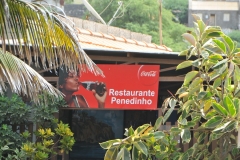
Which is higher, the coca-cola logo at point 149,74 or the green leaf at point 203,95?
the coca-cola logo at point 149,74

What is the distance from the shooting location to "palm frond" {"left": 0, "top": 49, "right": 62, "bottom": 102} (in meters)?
6.12

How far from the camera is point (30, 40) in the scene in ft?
21.3

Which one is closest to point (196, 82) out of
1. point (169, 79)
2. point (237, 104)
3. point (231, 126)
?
point (237, 104)

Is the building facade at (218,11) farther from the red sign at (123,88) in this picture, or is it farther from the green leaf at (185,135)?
the green leaf at (185,135)

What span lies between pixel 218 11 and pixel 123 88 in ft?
160

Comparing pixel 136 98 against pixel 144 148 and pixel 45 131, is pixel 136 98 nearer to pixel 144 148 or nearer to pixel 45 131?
pixel 45 131

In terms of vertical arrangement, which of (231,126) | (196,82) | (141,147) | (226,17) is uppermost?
(226,17)

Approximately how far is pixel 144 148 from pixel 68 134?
7.14 ft

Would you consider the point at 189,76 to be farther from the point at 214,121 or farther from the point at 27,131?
the point at 27,131

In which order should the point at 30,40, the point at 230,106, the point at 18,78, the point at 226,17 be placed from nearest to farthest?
the point at 18,78 < the point at 30,40 < the point at 230,106 < the point at 226,17

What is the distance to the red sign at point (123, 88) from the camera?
945 centimetres

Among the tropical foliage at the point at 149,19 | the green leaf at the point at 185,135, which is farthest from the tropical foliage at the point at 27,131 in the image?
the tropical foliage at the point at 149,19

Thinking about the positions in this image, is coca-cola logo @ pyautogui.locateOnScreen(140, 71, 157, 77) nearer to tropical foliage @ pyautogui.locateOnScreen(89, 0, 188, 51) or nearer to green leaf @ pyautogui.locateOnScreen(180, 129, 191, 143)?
green leaf @ pyautogui.locateOnScreen(180, 129, 191, 143)

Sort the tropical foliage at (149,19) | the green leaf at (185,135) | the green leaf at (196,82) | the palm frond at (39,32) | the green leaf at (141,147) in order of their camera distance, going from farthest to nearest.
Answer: the tropical foliage at (149,19) < the green leaf at (196,82) < the green leaf at (185,135) < the green leaf at (141,147) < the palm frond at (39,32)
